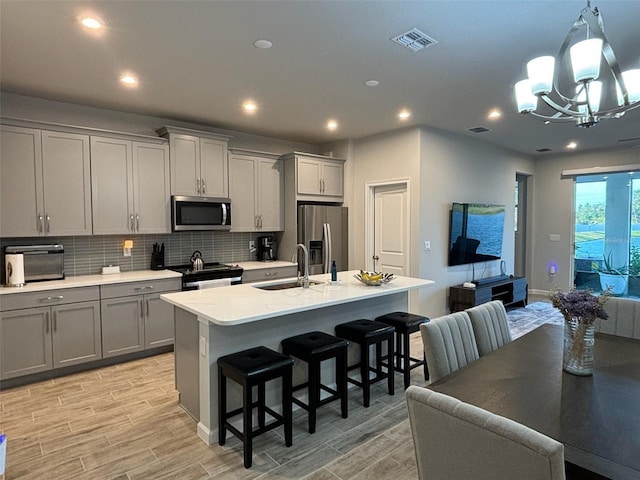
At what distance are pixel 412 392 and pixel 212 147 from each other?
14.5 ft

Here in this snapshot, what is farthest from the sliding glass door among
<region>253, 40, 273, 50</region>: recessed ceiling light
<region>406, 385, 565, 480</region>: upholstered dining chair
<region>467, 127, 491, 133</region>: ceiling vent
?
<region>406, 385, 565, 480</region>: upholstered dining chair

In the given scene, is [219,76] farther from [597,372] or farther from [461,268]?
[461,268]

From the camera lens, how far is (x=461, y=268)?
6.07 m

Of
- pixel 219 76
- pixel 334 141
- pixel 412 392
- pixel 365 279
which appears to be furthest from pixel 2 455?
pixel 334 141

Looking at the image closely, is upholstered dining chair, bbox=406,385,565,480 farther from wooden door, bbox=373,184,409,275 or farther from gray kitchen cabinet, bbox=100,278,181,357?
wooden door, bbox=373,184,409,275

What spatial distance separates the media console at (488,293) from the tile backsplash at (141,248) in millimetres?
3105

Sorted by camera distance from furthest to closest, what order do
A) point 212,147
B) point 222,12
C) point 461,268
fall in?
point 461,268, point 212,147, point 222,12

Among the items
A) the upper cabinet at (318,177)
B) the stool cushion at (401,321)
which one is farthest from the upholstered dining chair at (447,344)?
the upper cabinet at (318,177)

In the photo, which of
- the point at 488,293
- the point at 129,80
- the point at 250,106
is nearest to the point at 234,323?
the point at 129,80

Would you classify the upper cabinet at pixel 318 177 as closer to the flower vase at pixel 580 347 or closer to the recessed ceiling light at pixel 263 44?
the recessed ceiling light at pixel 263 44

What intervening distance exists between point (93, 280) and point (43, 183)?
1.08 m

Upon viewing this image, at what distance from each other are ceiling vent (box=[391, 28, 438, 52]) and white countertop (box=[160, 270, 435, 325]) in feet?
6.31

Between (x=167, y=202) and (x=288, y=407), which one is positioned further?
(x=167, y=202)

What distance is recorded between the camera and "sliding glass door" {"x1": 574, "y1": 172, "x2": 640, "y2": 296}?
6.81 m
